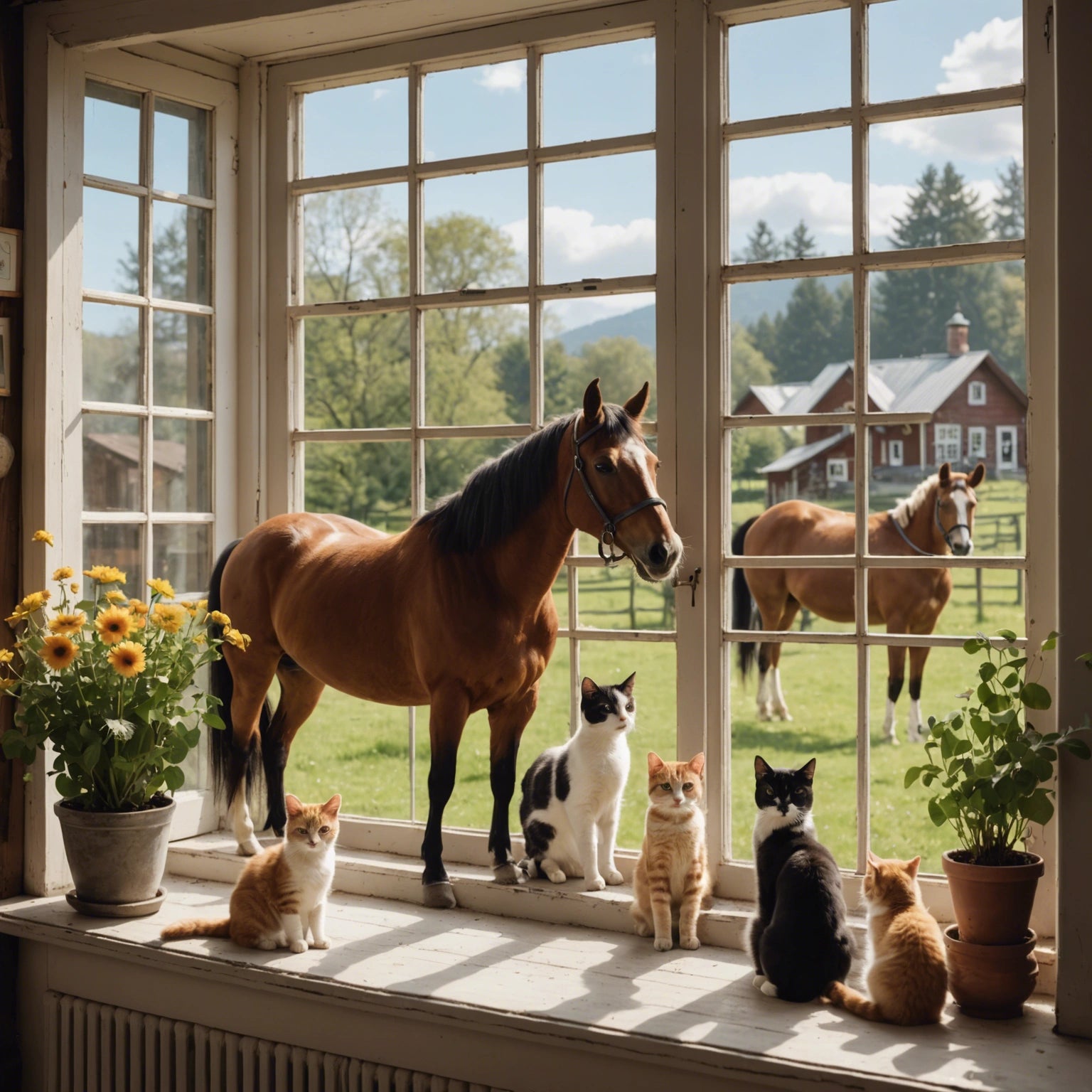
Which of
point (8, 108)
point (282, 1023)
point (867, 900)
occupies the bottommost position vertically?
point (282, 1023)

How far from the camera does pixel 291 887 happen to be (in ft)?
7.82

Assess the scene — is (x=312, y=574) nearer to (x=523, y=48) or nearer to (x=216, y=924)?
(x=216, y=924)

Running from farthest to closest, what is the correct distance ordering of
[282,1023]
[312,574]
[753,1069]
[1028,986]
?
[312,574]
[282,1023]
[1028,986]
[753,1069]

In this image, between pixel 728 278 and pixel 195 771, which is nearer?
pixel 728 278

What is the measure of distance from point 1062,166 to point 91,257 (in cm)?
241

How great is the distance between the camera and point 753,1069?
6.02ft

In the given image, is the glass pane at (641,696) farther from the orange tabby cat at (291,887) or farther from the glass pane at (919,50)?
the orange tabby cat at (291,887)

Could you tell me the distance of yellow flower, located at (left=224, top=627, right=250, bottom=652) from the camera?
266 cm

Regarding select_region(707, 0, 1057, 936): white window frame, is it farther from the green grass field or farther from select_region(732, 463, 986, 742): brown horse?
the green grass field

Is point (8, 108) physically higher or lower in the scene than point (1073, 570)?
higher

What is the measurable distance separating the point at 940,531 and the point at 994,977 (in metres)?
1.10

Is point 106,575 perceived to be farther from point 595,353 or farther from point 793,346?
point 595,353

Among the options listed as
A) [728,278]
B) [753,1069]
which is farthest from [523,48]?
[753,1069]

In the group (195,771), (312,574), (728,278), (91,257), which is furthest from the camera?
(195,771)
